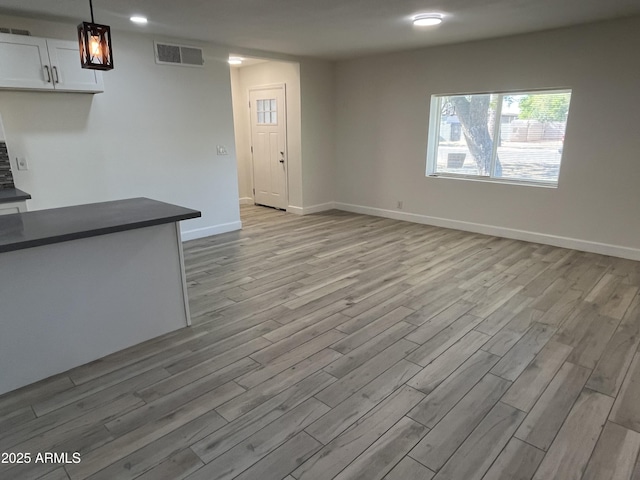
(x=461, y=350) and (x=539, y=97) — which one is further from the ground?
(x=539, y=97)

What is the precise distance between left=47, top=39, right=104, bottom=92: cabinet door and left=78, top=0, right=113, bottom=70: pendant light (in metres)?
1.61

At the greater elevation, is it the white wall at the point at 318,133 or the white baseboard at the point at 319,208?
the white wall at the point at 318,133

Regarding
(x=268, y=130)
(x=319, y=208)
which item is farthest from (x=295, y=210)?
(x=268, y=130)

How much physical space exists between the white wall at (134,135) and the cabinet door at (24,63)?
0.29 m

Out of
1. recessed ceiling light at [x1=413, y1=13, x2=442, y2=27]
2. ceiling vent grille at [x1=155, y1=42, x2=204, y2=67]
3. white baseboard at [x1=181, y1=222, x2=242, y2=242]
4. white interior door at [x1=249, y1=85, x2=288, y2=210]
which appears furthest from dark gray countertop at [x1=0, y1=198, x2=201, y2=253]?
white interior door at [x1=249, y1=85, x2=288, y2=210]

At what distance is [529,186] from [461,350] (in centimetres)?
329

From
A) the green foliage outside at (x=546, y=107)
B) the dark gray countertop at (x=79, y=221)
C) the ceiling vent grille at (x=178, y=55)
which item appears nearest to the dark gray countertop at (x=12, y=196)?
the dark gray countertop at (x=79, y=221)

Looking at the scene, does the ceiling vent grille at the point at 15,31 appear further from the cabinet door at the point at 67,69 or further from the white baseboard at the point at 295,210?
the white baseboard at the point at 295,210

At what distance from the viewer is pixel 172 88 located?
4980 mm

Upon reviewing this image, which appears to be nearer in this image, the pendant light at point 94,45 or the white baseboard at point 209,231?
the pendant light at point 94,45

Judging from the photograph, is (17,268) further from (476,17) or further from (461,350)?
(476,17)

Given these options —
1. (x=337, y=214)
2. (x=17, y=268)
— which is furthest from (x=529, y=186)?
(x=17, y=268)

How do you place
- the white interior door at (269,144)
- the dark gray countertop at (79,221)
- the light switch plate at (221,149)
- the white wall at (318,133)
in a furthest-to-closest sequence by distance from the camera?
1. the white interior door at (269,144)
2. the white wall at (318,133)
3. the light switch plate at (221,149)
4. the dark gray countertop at (79,221)

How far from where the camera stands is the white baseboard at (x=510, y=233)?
457cm
